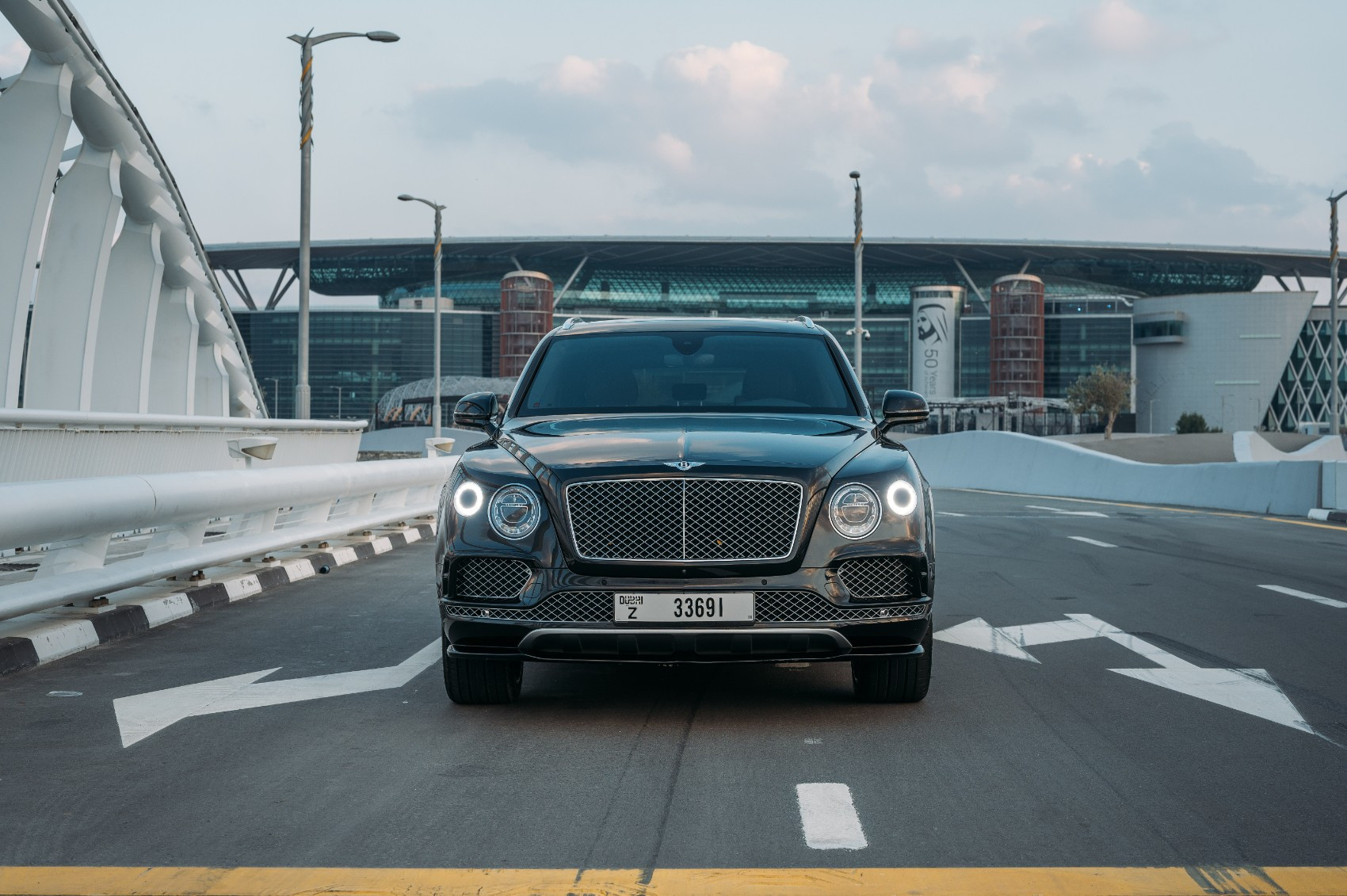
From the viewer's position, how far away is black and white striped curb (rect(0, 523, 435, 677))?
7.32 meters

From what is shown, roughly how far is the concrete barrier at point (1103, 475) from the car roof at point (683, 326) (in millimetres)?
12935

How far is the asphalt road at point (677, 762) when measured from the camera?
4090 millimetres

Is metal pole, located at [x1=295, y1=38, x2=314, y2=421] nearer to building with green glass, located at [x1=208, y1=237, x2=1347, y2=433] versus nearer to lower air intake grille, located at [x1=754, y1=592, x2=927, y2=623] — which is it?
lower air intake grille, located at [x1=754, y1=592, x2=927, y2=623]

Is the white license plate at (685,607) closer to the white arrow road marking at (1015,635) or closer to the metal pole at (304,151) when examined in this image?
the white arrow road marking at (1015,635)

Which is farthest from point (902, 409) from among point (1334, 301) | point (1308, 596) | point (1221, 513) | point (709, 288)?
point (709, 288)

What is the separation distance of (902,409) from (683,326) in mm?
1313

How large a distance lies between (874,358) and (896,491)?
127 m

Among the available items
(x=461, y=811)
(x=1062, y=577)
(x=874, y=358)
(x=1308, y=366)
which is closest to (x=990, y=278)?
(x=874, y=358)

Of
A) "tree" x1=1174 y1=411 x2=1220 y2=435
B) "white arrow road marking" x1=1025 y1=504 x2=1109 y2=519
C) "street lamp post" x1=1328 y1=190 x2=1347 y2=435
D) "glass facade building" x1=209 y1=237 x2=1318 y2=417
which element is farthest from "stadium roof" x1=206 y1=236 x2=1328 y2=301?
"white arrow road marking" x1=1025 y1=504 x2=1109 y2=519

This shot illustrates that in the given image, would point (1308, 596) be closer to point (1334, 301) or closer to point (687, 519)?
point (687, 519)

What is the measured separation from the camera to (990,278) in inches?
5226

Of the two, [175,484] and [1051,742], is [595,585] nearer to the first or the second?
[1051,742]

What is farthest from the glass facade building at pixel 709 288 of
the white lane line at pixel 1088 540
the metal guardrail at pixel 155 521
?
the metal guardrail at pixel 155 521

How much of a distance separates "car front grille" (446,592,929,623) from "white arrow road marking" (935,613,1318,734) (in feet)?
6.39
